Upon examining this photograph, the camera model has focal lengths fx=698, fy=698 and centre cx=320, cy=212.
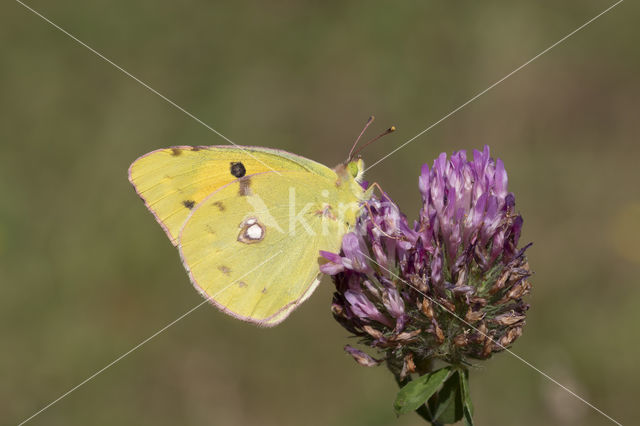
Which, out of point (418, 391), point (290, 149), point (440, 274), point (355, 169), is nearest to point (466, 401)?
point (418, 391)

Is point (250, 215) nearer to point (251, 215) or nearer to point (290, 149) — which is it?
point (251, 215)

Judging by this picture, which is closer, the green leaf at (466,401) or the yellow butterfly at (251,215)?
the green leaf at (466,401)

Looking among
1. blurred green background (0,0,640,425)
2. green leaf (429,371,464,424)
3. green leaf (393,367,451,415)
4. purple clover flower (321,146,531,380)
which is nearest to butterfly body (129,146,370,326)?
purple clover flower (321,146,531,380)

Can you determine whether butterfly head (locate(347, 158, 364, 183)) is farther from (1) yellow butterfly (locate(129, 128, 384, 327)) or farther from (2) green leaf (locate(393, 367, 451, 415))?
(2) green leaf (locate(393, 367, 451, 415))

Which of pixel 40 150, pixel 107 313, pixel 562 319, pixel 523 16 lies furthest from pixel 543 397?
pixel 40 150

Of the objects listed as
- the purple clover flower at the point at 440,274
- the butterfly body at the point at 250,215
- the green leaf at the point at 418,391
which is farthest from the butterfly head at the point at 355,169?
the green leaf at the point at 418,391

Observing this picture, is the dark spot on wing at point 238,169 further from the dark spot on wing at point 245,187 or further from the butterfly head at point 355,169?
the butterfly head at point 355,169

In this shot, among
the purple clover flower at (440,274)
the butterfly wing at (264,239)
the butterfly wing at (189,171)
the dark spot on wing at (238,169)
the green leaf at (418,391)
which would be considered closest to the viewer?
the green leaf at (418,391)

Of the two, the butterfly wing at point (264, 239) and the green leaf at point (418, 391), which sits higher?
the butterfly wing at point (264, 239)

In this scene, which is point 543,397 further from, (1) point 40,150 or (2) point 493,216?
(1) point 40,150
